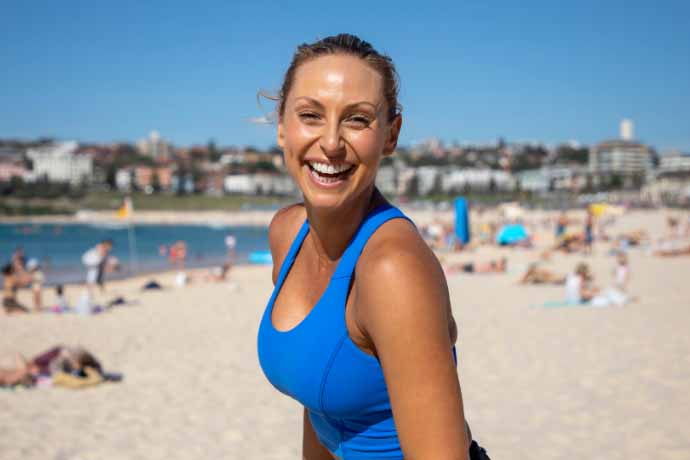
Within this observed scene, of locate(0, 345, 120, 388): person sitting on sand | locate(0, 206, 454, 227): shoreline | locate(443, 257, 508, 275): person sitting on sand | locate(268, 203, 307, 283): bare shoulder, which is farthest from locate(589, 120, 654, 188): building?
locate(268, 203, 307, 283): bare shoulder

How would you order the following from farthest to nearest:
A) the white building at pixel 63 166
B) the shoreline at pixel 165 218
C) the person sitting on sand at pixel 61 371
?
the white building at pixel 63 166, the shoreline at pixel 165 218, the person sitting on sand at pixel 61 371

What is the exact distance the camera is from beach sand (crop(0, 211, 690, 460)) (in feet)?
15.5

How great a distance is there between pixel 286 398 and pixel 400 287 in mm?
5206

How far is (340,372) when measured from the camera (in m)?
1.08

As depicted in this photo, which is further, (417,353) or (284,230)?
(284,230)

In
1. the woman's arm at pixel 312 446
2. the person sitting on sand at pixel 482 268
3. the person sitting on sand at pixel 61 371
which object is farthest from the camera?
the person sitting on sand at pixel 482 268

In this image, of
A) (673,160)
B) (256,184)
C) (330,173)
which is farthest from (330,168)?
(673,160)

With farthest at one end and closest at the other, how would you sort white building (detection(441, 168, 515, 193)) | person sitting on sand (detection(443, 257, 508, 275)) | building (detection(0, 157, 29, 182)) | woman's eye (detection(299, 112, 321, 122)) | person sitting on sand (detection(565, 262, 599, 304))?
1. building (detection(0, 157, 29, 182))
2. white building (detection(441, 168, 515, 193))
3. person sitting on sand (detection(443, 257, 508, 275))
4. person sitting on sand (detection(565, 262, 599, 304))
5. woman's eye (detection(299, 112, 321, 122))

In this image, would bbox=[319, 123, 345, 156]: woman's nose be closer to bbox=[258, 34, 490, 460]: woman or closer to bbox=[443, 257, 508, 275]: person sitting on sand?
bbox=[258, 34, 490, 460]: woman

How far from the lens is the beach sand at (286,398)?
15.5 ft

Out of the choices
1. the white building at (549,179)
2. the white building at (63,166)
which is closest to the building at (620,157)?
the white building at (549,179)

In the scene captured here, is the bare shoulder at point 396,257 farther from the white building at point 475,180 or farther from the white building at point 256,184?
the white building at point 256,184

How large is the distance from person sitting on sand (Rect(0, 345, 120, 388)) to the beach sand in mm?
194

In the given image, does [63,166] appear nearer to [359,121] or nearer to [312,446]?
[312,446]
